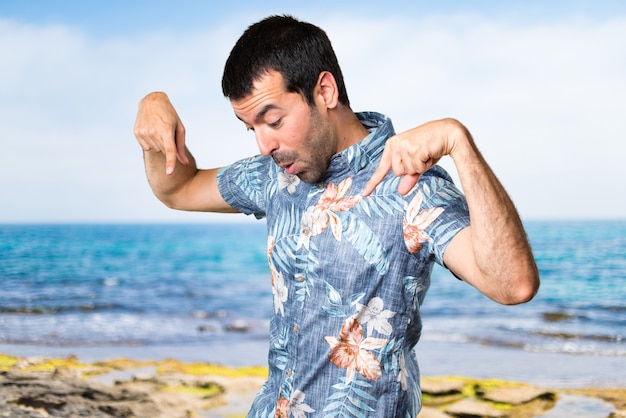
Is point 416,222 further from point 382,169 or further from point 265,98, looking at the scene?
point 265,98

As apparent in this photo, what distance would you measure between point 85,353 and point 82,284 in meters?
8.31

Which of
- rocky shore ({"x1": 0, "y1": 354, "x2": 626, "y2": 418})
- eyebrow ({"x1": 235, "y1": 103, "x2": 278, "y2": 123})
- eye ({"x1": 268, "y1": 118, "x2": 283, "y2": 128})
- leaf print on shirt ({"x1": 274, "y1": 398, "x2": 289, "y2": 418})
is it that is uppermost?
eyebrow ({"x1": 235, "y1": 103, "x2": 278, "y2": 123})

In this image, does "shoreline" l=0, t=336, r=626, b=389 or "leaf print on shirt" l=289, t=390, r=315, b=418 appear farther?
"shoreline" l=0, t=336, r=626, b=389

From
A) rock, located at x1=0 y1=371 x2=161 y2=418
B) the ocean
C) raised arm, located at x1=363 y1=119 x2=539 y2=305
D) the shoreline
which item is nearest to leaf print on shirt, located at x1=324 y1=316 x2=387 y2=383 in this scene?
raised arm, located at x1=363 y1=119 x2=539 y2=305

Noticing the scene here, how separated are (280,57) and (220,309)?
10.5 m

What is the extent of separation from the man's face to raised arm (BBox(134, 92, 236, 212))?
19 centimetres

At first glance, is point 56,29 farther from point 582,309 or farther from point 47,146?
point 582,309

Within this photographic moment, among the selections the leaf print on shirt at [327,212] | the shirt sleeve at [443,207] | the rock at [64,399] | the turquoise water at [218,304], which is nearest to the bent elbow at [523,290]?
the shirt sleeve at [443,207]

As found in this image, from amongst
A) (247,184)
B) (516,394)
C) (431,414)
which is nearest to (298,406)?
(247,184)

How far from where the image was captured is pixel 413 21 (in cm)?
2027

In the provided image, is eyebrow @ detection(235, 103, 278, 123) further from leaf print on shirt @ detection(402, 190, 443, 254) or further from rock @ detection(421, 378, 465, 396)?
rock @ detection(421, 378, 465, 396)

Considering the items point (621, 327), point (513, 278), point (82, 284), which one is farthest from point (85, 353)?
point (82, 284)

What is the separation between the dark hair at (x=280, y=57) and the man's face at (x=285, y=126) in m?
0.02

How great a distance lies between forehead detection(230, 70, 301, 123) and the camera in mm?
1905
